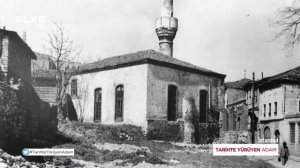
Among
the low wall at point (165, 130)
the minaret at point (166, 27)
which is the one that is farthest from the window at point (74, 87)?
the low wall at point (165, 130)

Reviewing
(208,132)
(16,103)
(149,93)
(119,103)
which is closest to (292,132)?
(208,132)

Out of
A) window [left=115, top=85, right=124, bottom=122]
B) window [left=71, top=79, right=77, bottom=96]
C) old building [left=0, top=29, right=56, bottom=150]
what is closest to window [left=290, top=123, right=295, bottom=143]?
window [left=115, top=85, right=124, bottom=122]

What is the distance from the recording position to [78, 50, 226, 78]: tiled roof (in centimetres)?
2303

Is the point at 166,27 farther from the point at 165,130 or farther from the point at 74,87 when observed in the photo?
the point at 165,130

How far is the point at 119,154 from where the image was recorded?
575 inches

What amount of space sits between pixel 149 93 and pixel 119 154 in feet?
27.6

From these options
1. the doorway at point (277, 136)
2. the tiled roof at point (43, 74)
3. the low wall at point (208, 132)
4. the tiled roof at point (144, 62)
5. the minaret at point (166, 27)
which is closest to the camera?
the tiled roof at point (144, 62)

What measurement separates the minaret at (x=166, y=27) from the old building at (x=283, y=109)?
893 cm

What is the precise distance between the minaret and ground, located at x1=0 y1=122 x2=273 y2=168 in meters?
10.3

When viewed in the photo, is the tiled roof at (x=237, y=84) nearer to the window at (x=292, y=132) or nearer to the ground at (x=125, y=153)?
the window at (x=292, y=132)

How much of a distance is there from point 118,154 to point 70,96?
1465cm

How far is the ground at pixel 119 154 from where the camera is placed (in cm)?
1245

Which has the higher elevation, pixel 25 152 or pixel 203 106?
pixel 203 106

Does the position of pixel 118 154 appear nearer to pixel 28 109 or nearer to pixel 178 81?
pixel 28 109
